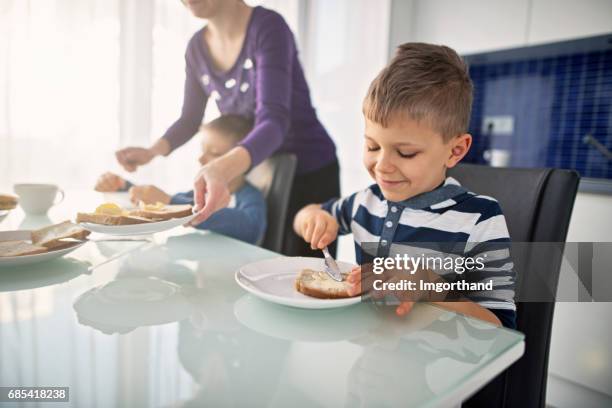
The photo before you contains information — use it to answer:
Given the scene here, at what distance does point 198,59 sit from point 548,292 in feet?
4.76

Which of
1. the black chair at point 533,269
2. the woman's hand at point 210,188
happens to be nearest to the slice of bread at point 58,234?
the woman's hand at point 210,188

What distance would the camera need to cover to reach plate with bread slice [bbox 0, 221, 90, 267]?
0.73 meters

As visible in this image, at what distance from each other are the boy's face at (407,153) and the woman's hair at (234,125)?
2.93ft

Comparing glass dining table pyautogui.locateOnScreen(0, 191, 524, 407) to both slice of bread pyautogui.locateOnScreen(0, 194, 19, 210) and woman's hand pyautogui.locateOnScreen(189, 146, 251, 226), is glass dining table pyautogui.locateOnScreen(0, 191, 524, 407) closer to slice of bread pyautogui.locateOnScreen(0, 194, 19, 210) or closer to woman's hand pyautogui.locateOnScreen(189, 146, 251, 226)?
woman's hand pyautogui.locateOnScreen(189, 146, 251, 226)

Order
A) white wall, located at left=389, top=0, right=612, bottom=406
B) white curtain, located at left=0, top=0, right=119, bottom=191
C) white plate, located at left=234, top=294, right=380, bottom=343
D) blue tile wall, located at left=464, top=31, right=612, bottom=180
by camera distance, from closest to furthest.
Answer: white plate, located at left=234, top=294, right=380, bottom=343 < white wall, located at left=389, top=0, right=612, bottom=406 < blue tile wall, located at left=464, top=31, right=612, bottom=180 < white curtain, located at left=0, top=0, right=119, bottom=191

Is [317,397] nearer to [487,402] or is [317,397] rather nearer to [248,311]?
[248,311]

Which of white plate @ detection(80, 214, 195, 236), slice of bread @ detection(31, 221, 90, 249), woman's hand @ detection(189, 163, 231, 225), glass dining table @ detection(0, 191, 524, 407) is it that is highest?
woman's hand @ detection(189, 163, 231, 225)

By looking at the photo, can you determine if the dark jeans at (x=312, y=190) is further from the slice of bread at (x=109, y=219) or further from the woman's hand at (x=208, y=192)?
the slice of bread at (x=109, y=219)

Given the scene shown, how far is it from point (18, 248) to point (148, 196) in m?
0.61

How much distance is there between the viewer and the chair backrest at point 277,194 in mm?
1473

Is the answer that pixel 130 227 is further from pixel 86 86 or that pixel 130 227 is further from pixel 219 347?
pixel 86 86

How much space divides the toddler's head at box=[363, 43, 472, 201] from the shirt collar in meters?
0.02

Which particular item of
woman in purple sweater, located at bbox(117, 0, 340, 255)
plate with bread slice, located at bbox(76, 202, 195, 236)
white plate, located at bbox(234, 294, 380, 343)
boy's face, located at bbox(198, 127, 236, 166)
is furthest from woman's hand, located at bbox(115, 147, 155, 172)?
white plate, located at bbox(234, 294, 380, 343)

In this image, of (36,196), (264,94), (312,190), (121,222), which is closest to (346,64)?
(312,190)
